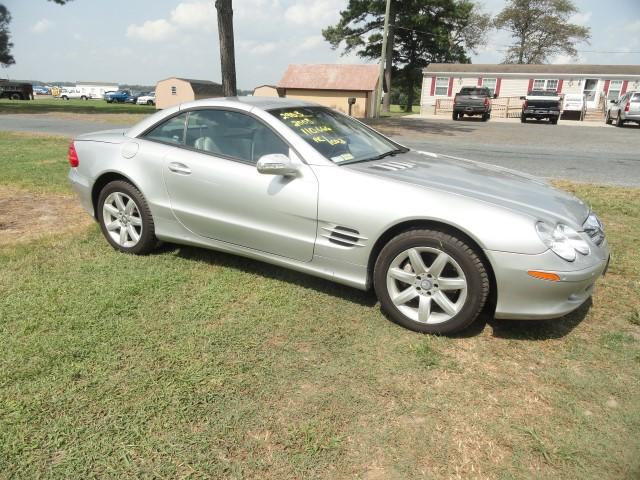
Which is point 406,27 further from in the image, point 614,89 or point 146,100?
point 146,100

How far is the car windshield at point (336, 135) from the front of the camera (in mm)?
3449

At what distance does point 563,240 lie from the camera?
9.03 ft

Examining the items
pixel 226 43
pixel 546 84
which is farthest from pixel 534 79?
pixel 226 43

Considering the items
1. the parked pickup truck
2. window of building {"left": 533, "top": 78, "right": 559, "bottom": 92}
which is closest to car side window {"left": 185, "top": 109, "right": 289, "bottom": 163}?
the parked pickup truck

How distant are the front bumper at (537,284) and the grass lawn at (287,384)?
0.92 feet

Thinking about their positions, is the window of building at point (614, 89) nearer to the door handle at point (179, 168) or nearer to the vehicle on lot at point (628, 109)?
the vehicle on lot at point (628, 109)

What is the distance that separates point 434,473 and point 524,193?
76.9 inches

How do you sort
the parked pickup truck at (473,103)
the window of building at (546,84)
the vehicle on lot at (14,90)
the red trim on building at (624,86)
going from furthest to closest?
the vehicle on lot at (14,90), the window of building at (546,84), the red trim on building at (624,86), the parked pickup truck at (473,103)

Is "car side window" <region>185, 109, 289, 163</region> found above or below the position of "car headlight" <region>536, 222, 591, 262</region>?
above

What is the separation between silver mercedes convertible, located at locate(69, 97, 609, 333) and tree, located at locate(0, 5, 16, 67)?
227 feet

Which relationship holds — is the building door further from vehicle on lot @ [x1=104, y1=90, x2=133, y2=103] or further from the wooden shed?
vehicle on lot @ [x1=104, y1=90, x2=133, y2=103]

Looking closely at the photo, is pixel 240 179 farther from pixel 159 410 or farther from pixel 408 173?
pixel 159 410

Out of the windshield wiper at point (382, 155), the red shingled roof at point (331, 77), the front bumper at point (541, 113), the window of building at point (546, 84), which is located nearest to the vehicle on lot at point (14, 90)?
the red shingled roof at point (331, 77)

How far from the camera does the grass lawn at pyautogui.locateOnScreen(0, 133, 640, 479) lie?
204 cm
